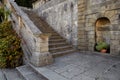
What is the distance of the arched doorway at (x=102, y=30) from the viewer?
5156 mm

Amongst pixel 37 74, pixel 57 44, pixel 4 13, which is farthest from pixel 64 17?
pixel 37 74

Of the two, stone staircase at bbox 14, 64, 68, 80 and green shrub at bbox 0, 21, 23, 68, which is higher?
green shrub at bbox 0, 21, 23, 68

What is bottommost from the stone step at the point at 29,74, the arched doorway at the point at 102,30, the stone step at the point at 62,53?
Result: the stone step at the point at 29,74

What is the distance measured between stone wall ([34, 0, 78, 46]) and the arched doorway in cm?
104

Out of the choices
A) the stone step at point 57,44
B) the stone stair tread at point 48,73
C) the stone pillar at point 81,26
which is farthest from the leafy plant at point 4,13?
the stone stair tread at point 48,73

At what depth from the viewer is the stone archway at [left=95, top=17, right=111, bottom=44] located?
16.9 feet

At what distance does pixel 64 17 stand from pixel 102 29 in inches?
86.8

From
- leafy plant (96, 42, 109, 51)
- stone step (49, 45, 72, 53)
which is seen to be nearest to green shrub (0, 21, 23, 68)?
stone step (49, 45, 72, 53)

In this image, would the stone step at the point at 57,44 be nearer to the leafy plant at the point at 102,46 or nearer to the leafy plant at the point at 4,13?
the leafy plant at the point at 102,46

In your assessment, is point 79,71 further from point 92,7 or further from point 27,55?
point 92,7

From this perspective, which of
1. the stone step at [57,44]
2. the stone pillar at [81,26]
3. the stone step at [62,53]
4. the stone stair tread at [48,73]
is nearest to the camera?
the stone stair tread at [48,73]

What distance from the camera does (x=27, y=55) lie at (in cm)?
450

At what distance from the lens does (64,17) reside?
6.59 m

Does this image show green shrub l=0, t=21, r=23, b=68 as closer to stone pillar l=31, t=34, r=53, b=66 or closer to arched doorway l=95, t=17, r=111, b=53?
stone pillar l=31, t=34, r=53, b=66
